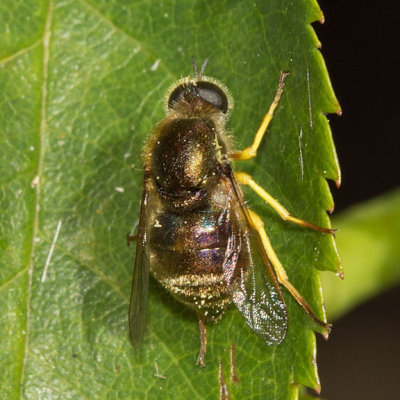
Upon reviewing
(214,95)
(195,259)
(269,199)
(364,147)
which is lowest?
(364,147)

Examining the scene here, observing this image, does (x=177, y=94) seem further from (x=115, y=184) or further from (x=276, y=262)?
(x=276, y=262)

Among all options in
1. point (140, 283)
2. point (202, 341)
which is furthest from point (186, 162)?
point (202, 341)

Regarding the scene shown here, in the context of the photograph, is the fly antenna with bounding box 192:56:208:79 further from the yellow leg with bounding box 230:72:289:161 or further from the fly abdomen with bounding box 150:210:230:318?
the fly abdomen with bounding box 150:210:230:318

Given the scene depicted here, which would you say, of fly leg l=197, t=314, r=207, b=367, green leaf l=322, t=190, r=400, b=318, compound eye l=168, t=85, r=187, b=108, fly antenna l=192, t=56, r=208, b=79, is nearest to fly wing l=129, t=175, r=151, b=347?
fly leg l=197, t=314, r=207, b=367

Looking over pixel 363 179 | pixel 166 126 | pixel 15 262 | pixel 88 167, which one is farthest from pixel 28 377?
pixel 363 179

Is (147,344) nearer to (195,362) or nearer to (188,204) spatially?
(195,362)

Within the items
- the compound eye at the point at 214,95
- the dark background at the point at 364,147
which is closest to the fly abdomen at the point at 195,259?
the compound eye at the point at 214,95
